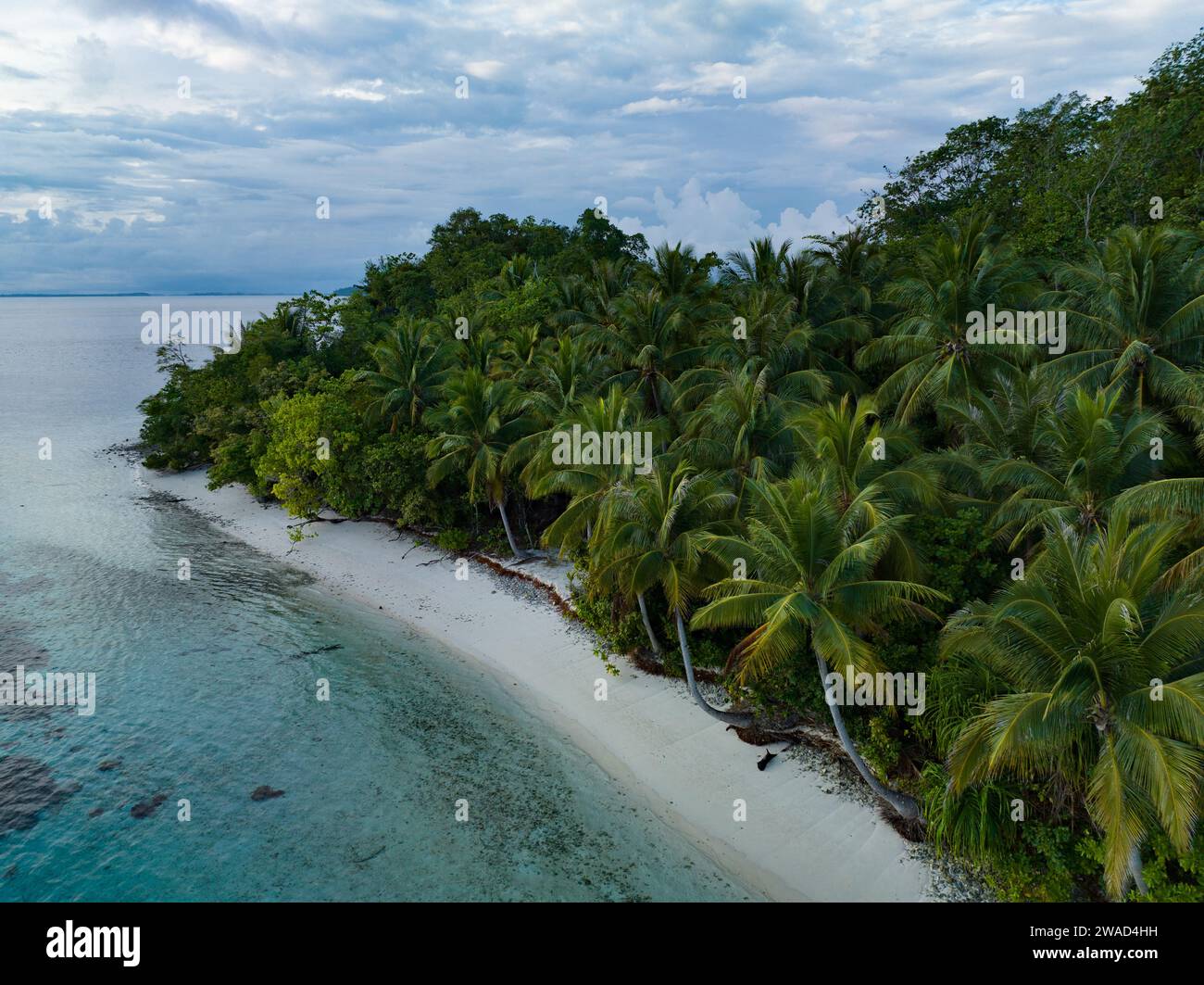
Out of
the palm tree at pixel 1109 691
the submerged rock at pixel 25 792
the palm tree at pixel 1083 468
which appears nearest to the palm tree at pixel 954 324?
the palm tree at pixel 1083 468

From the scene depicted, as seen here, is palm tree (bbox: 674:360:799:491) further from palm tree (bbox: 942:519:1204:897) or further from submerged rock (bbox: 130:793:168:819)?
submerged rock (bbox: 130:793:168:819)

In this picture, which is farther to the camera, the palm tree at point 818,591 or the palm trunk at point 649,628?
the palm trunk at point 649,628

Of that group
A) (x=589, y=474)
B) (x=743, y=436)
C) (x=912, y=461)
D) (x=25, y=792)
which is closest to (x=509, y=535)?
(x=589, y=474)

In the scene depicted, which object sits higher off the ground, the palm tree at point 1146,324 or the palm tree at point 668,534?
the palm tree at point 1146,324

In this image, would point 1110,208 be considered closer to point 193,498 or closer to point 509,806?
point 509,806

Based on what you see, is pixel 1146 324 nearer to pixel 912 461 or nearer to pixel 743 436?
pixel 912 461

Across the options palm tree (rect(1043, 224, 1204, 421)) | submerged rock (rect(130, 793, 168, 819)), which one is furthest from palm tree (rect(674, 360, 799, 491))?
submerged rock (rect(130, 793, 168, 819))

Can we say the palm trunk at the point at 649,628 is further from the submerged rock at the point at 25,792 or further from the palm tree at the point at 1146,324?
the submerged rock at the point at 25,792
